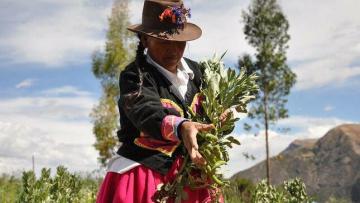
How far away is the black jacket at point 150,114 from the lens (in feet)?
9.90

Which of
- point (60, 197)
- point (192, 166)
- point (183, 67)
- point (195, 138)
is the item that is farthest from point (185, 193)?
point (60, 197)

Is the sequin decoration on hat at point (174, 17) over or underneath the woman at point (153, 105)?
over

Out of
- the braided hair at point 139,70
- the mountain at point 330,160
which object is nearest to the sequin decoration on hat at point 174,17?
the braided hair at point 139,70

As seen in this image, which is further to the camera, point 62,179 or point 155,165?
point 62,179

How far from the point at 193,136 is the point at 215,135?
23cm

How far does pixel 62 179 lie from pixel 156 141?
123 inches

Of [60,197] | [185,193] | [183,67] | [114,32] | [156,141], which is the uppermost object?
[114,32]

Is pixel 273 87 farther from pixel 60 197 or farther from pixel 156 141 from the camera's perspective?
pixel 156 141

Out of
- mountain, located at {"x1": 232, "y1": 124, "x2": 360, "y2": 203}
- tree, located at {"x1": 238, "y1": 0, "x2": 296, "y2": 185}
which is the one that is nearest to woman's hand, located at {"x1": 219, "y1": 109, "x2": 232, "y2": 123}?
tree, located at {"x1": 238, "y1": 0, "x2": 296, "y2": 185}

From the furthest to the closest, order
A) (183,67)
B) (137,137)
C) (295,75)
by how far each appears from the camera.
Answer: (295,75) < (183,67) < (137,137)

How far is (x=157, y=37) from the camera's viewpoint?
10.5ft

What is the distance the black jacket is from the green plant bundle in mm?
113

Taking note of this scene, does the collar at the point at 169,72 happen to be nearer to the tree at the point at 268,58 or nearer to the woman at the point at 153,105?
the woman at the point at 153,105

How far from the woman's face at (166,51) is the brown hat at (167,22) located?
0.12 ft
